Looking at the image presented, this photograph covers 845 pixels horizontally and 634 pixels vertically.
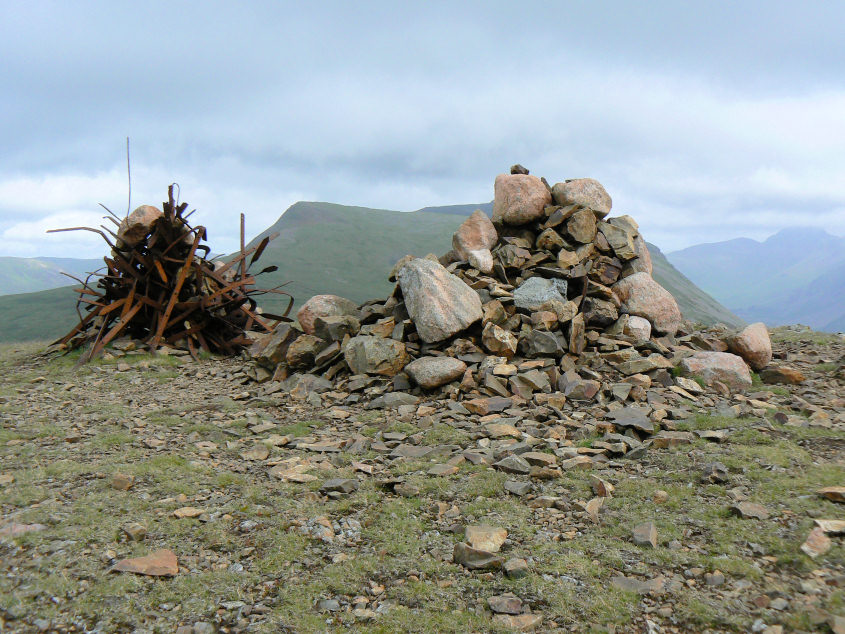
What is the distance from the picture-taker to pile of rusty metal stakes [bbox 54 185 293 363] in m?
12.8

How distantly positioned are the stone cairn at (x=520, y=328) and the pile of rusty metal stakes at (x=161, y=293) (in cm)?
269

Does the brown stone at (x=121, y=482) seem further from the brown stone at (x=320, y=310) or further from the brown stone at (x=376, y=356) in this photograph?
the brown stone at (x=320, y=310)

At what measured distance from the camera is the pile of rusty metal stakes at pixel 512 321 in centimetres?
834

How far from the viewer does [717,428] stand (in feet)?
21.1

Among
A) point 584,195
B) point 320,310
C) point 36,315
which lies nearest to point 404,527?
point 320,310

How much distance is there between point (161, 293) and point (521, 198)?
A: 8.81 m

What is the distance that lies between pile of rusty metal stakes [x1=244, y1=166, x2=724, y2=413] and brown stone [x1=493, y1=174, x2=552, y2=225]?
0.08 ft

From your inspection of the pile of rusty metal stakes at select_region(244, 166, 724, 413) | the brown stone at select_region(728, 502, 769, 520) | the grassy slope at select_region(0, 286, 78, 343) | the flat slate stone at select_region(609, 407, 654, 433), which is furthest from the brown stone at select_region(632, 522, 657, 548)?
the grassy slope at select_region(0, 286, 78, 343)

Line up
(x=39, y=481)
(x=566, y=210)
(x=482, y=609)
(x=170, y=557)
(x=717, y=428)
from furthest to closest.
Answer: (x=566, y=210)
(x=717, y=428)
(x=39, y=481)
(x=170, y=557)
(x=482, y=609)

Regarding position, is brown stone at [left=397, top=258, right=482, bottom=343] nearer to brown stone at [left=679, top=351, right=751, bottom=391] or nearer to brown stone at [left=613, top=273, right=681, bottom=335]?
brown stone at [left=613, top=273, right=681, bottom=335]

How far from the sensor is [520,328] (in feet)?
30.7

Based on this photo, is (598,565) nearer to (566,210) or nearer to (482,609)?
(482,609)

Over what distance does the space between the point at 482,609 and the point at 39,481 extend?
4460mm

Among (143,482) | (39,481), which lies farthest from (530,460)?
(39,481)
